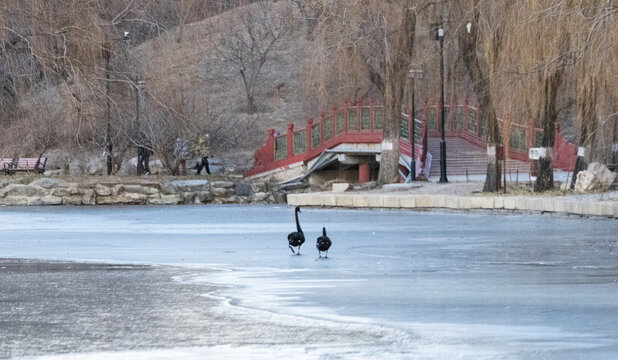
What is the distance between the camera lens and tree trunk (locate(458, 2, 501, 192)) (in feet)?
117

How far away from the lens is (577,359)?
30.4ft

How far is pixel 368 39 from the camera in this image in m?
39.8

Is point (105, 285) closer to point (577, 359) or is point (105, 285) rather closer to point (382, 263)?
point (382, 263)

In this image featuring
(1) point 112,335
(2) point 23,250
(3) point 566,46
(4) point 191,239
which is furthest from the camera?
(3) point 566,46

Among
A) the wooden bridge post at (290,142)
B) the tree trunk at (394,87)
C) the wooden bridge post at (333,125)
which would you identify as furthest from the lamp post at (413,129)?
the wooden bridge post at (290,142)

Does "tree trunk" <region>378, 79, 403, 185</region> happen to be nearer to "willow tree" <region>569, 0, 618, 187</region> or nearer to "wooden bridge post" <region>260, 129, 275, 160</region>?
"wooden bridge post" <region>260, 129, 275, 160</region>

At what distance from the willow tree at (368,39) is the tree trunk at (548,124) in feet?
21.2

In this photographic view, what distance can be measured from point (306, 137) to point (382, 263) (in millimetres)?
34327

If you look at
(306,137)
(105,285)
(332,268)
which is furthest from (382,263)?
(306,137)

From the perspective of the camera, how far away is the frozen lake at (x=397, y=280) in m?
9.99

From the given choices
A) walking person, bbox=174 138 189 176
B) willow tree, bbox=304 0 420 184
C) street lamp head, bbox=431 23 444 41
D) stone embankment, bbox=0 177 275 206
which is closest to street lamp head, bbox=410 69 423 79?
willow tree, bbox=304 0 420 184

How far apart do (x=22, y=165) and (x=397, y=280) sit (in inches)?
1671

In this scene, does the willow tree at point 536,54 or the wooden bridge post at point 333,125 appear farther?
the wooden bridge post at point 333,125

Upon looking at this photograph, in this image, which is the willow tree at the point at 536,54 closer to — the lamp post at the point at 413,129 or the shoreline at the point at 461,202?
the shoreline at the point at 461,202
